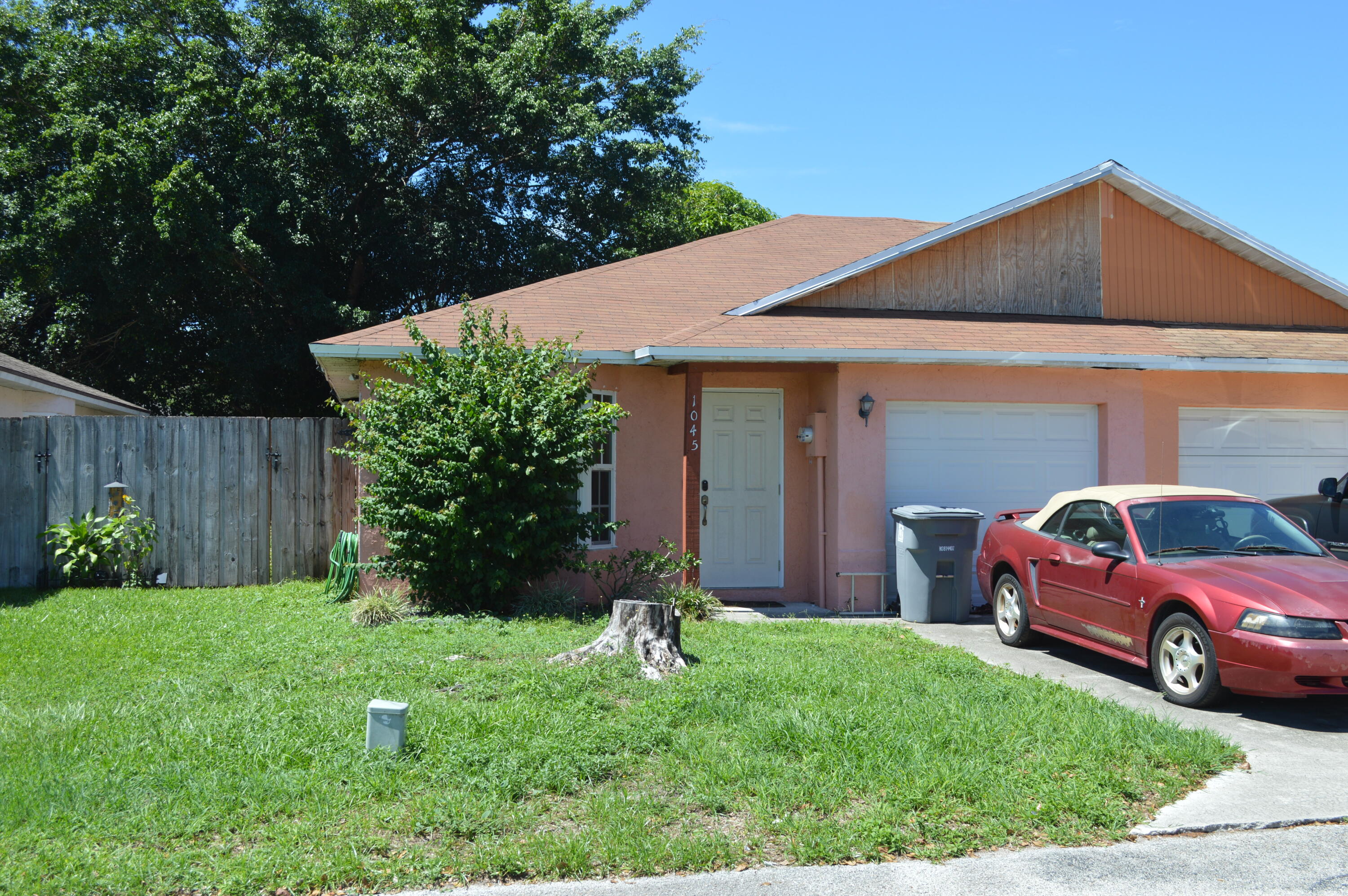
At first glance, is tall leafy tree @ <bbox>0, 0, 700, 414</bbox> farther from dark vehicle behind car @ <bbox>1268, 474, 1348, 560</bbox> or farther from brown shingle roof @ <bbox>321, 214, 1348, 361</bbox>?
dark vehicle behind car @ <bbox>1268, 474, 1348, 560</bbox>

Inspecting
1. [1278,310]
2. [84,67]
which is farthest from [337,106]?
[1278,310]

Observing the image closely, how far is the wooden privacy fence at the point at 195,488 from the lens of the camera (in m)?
11.2

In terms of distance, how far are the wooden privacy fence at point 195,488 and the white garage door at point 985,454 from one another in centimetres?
649

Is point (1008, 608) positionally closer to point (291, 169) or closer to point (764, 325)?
point (764, 325)

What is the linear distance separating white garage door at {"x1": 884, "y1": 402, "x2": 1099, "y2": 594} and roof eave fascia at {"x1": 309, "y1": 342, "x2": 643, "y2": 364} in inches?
117

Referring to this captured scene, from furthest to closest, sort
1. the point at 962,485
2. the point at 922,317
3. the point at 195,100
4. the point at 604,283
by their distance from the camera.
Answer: the point at 195,100
the point at 604,283
the point at 922,317
the point at 962,485

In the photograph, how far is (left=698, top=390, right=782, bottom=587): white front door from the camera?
11.1 m

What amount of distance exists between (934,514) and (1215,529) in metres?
2.83

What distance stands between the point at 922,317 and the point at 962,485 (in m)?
2.13

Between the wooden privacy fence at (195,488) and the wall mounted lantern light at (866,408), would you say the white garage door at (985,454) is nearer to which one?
the wall mounted lantern light at (866,408)

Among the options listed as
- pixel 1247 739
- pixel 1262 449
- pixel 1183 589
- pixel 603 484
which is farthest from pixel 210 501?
pixel 1262 449

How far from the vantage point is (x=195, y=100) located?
63.0ft

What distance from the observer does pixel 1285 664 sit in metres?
5.80

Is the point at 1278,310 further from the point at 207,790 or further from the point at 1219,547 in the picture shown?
the point at 207,790
